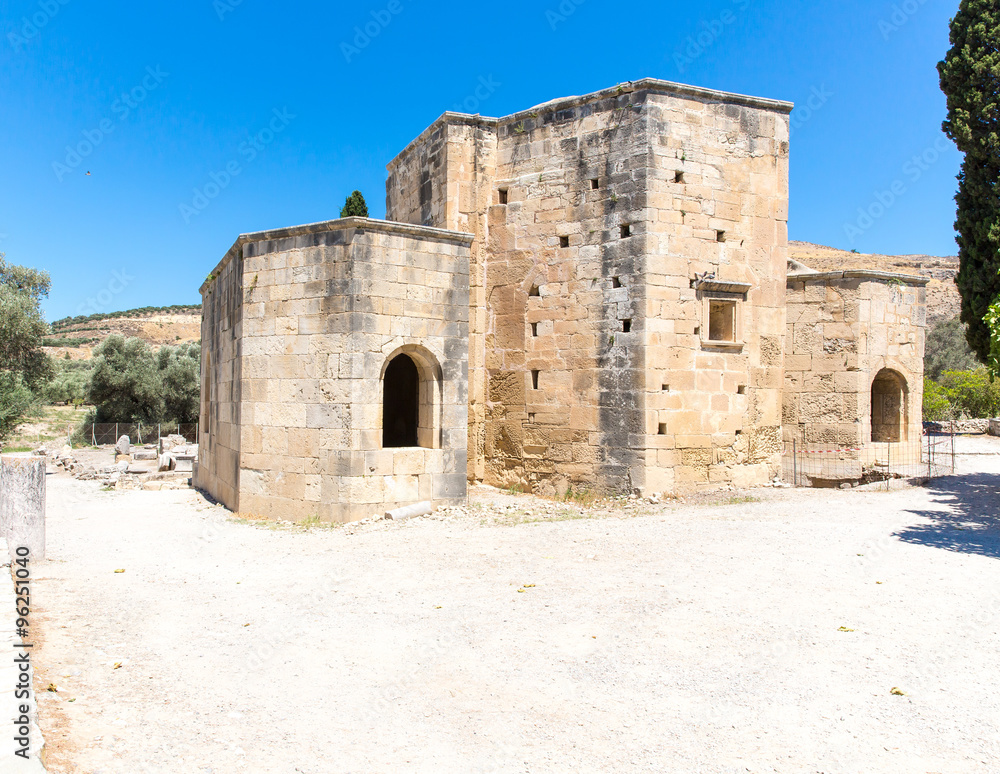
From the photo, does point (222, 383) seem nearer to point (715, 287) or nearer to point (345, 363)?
point (345, 363)

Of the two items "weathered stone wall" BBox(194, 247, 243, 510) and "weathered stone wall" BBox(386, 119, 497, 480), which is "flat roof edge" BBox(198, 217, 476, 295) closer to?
"weathered stone wall" BBox(194, 247, 243, 510)

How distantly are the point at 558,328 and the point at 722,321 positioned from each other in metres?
3.19

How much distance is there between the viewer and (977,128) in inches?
573

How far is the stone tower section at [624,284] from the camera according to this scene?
11758 millimetres

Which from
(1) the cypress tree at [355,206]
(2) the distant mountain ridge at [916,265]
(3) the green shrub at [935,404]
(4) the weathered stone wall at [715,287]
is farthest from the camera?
(2) the distant mountain ridge at [916,265]

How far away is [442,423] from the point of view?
1084 centimetres

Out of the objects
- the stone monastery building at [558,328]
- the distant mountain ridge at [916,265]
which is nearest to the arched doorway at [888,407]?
the stone monastery building at [558,328]

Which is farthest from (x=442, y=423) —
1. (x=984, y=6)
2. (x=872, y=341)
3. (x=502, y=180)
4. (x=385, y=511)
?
(x=984, y=6)

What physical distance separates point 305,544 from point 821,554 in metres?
6.55

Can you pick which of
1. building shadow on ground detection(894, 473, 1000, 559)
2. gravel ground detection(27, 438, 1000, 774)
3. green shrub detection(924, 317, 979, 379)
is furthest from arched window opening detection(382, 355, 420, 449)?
green shrub detection(924, 317, 979, 379)

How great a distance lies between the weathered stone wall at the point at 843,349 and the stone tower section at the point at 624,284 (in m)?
0.90

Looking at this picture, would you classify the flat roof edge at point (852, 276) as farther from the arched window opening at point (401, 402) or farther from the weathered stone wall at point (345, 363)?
the arched window opening at point (401, 402)

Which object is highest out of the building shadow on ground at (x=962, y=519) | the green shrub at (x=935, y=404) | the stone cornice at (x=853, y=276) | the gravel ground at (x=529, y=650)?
the stone cornice at (x=853, y=276)

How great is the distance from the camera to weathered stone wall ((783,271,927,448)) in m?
13.1
